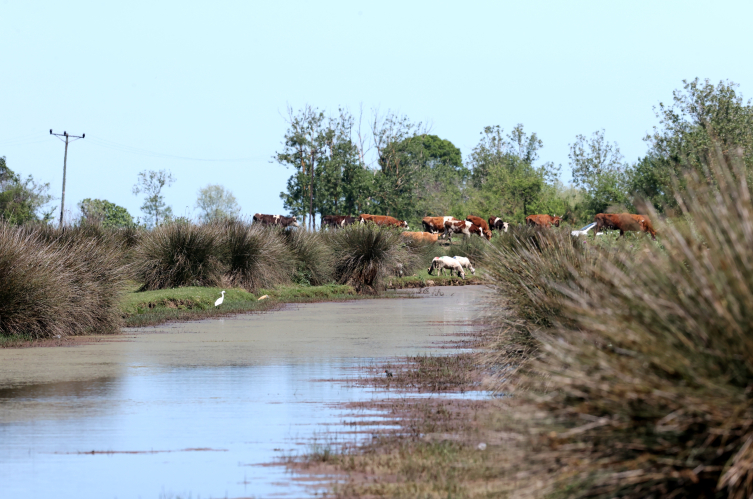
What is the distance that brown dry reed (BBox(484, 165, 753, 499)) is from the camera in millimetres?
4641

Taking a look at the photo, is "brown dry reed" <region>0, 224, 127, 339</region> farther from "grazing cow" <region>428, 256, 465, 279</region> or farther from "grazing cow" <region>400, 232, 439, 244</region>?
"grazing cow" <region>400, 232, 439, 244</region>

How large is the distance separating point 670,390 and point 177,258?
89.8 feet

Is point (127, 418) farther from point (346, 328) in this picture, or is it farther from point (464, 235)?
point (464, 235)

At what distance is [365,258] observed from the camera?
3775 cm

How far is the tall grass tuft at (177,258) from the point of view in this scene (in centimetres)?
3059

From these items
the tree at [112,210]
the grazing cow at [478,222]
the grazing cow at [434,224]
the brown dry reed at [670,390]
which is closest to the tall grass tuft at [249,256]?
the brown dry reed at [670,390]

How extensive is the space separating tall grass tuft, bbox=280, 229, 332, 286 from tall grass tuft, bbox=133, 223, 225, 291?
661cm

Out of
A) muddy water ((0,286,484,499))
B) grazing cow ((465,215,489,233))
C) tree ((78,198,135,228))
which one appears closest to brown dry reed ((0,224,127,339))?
muddy water ((0,286,484,499))

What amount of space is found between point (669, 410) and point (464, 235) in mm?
57457

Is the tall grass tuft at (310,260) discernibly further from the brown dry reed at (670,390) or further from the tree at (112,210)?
the tree at (112,210)

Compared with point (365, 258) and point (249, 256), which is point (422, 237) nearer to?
point (365, 258)

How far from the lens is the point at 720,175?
530 centimetres

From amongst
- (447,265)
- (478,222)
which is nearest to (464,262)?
(447,265)

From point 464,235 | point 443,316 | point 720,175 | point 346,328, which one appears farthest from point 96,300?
point 464,235
